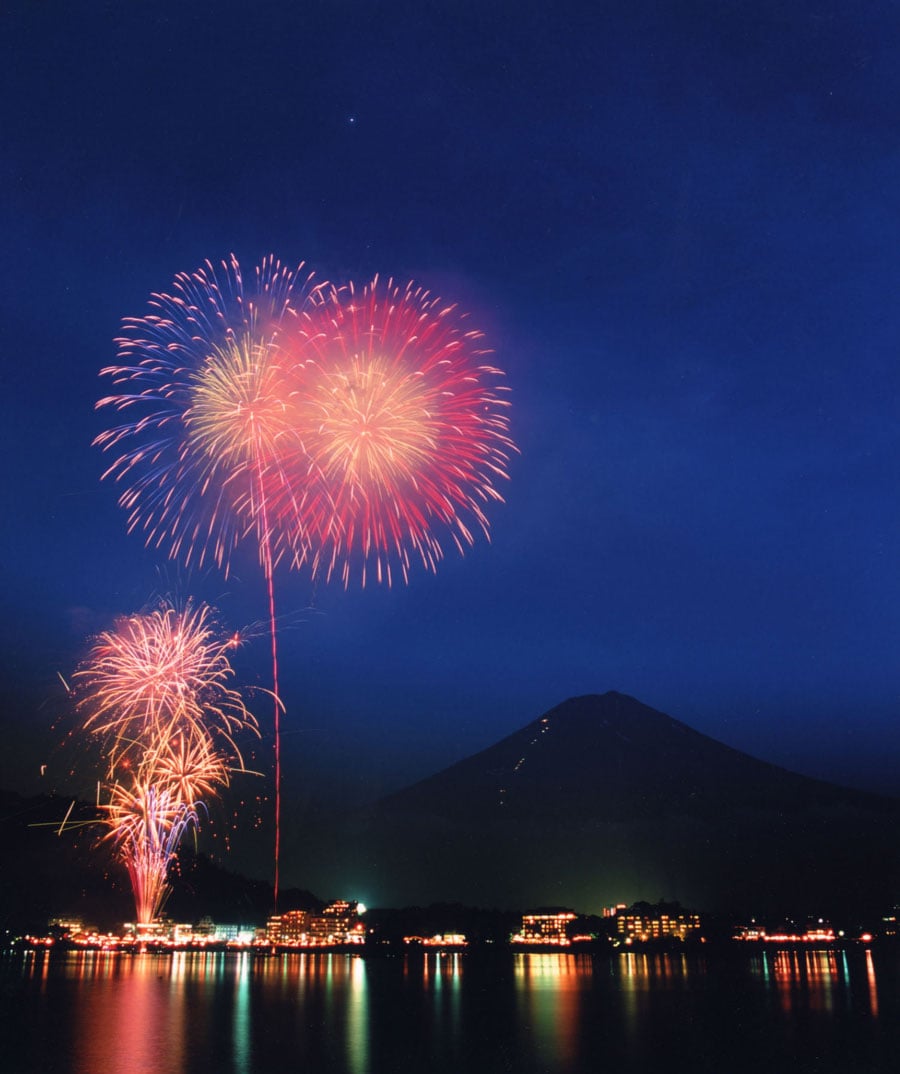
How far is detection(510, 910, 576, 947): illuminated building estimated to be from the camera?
17425 cm

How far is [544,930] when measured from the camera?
180m

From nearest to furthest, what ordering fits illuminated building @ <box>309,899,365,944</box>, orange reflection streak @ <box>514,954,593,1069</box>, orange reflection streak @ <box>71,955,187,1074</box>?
1. orange reflection streak @ <box>71,955,187,1074</box>
2. orange reflection streak @ <box>514,954,593,1069</box>
3. illuminated building @ <box>309,899,365,944</box>

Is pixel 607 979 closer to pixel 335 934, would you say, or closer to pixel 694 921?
pixel 335 934

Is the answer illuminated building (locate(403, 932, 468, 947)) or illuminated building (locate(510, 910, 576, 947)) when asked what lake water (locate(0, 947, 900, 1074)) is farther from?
illuminated building (locate(510, 910, 576, 947))

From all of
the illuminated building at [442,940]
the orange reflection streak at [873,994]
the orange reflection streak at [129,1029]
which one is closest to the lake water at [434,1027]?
the orange reflection streak at [129,1029]

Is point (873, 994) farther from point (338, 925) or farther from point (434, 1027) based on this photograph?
point (338, 925)

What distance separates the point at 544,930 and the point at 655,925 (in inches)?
800

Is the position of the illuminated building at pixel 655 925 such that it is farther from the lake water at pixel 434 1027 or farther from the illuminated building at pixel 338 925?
the lake water at pixel 434 1027

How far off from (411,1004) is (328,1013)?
7.41 meters

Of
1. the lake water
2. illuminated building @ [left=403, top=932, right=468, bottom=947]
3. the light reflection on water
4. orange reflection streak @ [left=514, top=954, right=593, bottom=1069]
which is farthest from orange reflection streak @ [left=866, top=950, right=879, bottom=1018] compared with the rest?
illuminated building @ [left=403, top=932, right=468, bottom=947]

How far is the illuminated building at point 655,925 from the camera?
175 meters

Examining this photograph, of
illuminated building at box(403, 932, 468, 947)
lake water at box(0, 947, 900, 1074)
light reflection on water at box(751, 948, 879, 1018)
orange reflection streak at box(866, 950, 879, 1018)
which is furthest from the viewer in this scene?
illuminated building at box(403, 932, 468, 947)

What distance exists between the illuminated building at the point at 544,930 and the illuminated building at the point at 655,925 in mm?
10324

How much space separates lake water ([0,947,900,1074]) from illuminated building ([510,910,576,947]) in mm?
121954
